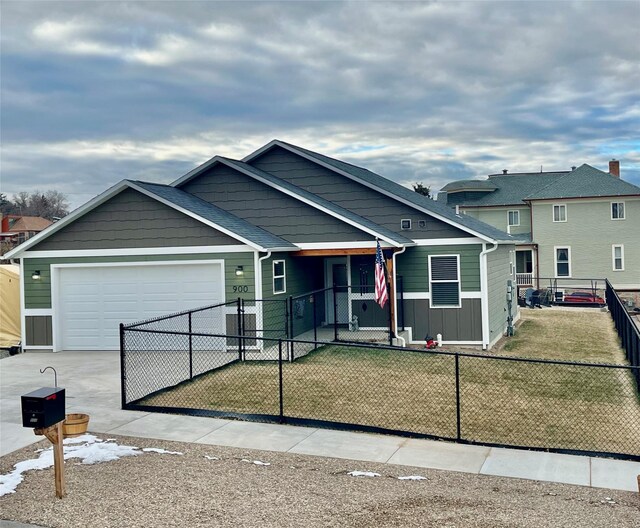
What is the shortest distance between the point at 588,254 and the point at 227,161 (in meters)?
27.5

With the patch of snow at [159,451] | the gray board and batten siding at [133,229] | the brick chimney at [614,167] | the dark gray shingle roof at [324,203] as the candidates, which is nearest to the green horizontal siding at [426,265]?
the dark gray shingle roof at [324,203]

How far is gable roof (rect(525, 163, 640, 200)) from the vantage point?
40094mm

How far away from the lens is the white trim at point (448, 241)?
19.2 metres

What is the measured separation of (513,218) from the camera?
44656 mm

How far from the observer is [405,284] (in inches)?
788

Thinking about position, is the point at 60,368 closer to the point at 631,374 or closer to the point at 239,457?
the point at 239,457

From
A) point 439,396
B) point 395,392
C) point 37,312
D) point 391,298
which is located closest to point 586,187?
point 391,298

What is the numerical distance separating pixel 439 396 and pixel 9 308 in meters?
13.0

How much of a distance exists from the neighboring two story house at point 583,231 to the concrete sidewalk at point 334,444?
3266cm

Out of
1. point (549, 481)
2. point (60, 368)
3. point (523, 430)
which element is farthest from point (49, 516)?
point (60, 368)

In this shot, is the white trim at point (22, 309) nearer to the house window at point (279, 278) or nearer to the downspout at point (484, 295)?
the house window at point (279, 278)

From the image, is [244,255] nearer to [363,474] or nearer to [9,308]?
[9,308]

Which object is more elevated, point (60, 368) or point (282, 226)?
point (282, 226)

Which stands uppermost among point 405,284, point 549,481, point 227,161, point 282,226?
point 227,161
